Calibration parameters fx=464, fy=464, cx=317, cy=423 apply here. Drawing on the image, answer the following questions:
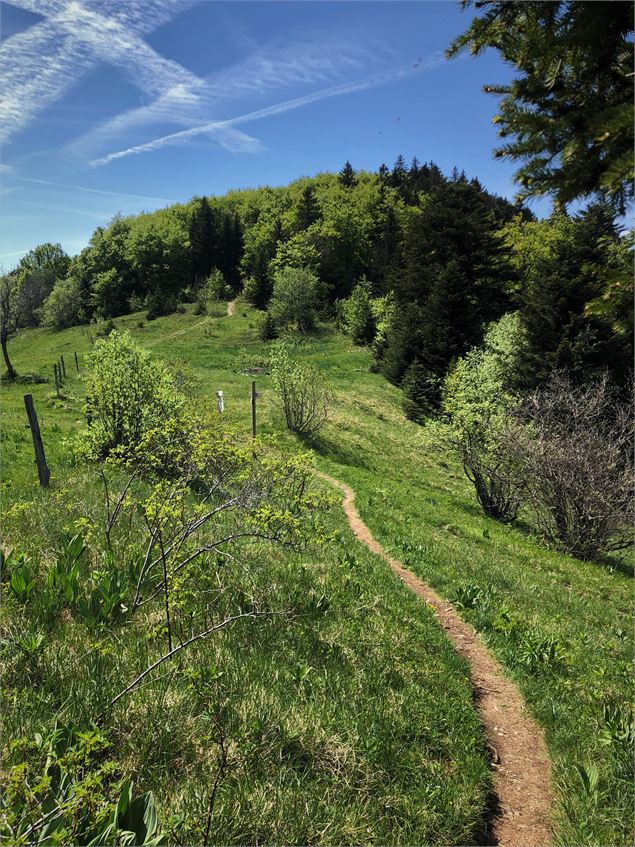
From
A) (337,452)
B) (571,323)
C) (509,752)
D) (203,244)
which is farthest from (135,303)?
(509,752)

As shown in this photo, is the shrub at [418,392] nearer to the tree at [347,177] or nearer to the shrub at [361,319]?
the shrub at [361,319]

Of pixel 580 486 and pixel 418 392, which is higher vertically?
pixel 418 392

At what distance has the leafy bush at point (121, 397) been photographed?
1424cm

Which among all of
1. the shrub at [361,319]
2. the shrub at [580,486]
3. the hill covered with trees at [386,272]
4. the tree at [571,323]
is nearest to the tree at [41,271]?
the hill covered with trees at [386,272]

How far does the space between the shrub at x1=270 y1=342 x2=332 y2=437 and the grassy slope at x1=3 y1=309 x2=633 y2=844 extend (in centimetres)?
114

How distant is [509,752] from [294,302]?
57.2 metres

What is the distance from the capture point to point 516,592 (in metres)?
10.7

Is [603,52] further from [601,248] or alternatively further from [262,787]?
[601,248]

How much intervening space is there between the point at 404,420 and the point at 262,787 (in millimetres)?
32017

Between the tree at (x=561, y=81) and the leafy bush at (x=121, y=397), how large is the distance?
38.7 ft

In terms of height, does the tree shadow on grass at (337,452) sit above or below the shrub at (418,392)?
below

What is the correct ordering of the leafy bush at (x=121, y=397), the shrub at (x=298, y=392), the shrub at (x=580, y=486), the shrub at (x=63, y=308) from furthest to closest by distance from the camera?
the shrub at (x=63, y=308) → the shrub at (x=298, y=392) → the shrub at (x=580, y=486) → the leafy bush at (x=121, y=397)

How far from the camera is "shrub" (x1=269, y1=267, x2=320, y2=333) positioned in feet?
193

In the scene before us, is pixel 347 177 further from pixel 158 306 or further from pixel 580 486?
pixel 580 486
